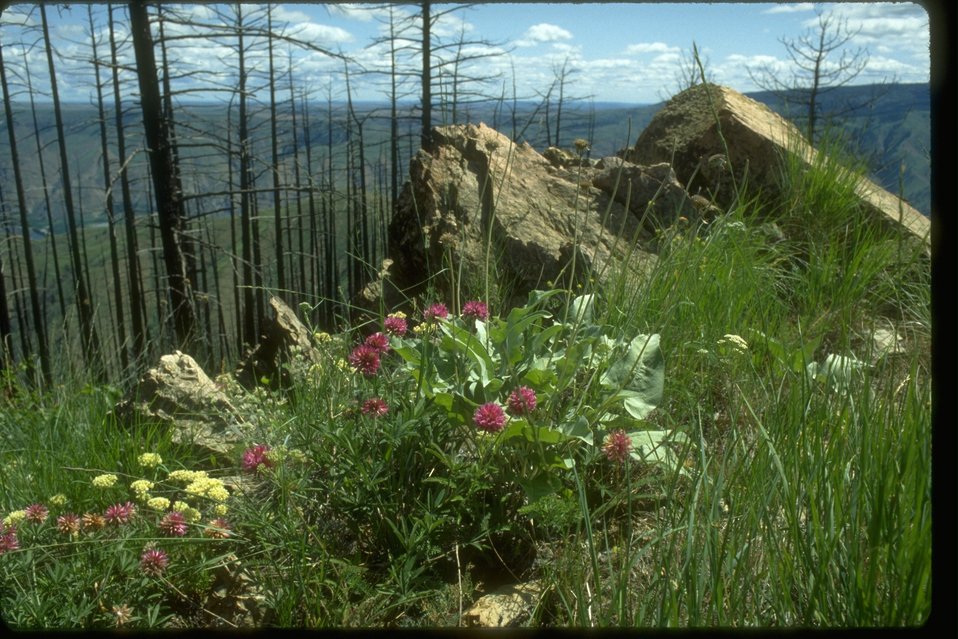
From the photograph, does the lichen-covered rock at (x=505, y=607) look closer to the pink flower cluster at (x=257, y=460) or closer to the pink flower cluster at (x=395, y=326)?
the pink flower cluster at (x=257, y=460)

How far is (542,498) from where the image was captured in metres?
1.70

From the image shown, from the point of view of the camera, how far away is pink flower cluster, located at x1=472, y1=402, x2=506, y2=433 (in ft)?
5.96

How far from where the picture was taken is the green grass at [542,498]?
53.2 inches

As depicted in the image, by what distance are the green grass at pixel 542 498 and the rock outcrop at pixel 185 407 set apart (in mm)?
91

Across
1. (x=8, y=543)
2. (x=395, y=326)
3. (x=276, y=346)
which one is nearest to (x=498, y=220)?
(x=276, y=346)

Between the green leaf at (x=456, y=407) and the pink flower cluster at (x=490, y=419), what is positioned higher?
the pink flower cluster at (x=490, y=419)

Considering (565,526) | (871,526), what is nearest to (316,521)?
(565,526)

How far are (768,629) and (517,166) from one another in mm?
3305

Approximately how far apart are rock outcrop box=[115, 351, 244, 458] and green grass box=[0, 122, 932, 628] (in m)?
0.09

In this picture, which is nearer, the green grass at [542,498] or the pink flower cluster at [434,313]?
the green grass at [542,498]

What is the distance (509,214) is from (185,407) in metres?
1.87

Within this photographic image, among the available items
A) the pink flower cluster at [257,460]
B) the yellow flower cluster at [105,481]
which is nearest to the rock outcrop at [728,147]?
the pink flower cluster at [257,460]

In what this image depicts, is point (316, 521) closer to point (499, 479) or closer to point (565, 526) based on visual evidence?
point (499, 479)

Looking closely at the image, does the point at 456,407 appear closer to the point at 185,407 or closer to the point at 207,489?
the point at 207,489
